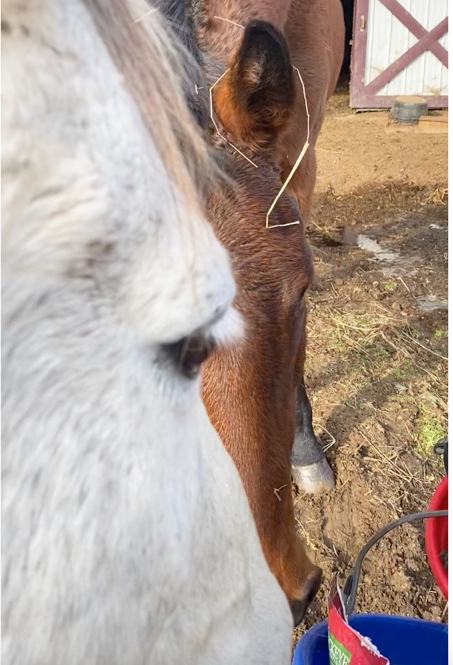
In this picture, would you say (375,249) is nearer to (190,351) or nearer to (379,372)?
(379,372)

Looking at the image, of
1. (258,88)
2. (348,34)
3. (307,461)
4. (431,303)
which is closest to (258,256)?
(258,88)

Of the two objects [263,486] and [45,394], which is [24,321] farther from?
[263,486]

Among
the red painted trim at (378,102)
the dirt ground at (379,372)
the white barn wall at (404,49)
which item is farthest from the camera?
the red painted trim at (378,102)

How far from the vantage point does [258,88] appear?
3.91 ft

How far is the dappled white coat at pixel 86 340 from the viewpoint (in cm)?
51

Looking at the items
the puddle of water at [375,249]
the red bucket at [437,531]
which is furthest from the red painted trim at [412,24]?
the red bucket at [437,531]

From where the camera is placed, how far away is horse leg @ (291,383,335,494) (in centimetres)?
226

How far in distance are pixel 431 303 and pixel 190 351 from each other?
3008 millimetres

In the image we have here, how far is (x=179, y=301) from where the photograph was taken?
1.92 feet

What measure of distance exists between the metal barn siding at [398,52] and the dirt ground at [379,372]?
7.36ft

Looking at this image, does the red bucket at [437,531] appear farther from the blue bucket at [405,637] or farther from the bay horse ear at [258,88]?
the bay horse ear at [258,88]

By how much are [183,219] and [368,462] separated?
6.36 ft

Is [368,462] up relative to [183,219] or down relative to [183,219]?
down

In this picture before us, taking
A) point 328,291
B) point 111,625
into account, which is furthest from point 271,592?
point 328,291
